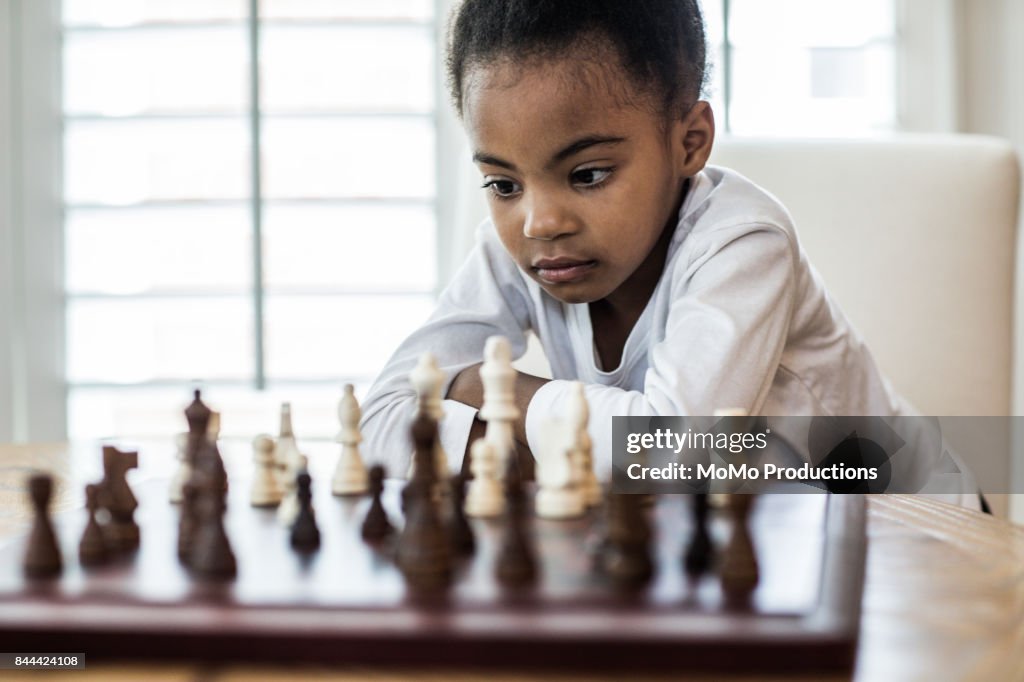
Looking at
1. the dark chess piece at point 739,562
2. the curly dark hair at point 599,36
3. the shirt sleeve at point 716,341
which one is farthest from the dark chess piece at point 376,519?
the curly dark hair at point 599,36

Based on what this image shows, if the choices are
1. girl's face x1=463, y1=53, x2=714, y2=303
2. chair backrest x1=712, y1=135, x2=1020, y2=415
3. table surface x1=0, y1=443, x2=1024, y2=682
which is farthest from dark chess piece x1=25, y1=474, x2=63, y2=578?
chair backrest x1=712, y1=135, x2=1020, y2=415

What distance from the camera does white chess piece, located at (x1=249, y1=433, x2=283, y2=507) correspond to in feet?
3.18

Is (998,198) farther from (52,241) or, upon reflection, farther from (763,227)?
(52,241)

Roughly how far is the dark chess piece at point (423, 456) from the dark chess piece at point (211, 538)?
0.13 metres

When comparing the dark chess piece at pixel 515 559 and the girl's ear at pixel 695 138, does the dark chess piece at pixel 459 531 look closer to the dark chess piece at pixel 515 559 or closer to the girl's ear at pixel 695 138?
the dark chess piece at pixel 515 559

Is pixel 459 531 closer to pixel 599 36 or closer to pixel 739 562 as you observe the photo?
pixel 739 562

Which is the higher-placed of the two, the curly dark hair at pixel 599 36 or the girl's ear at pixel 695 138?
the curly dark hair at pixel 599 36

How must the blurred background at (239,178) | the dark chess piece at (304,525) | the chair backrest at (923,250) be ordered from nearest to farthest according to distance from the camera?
the dark chess piece at (304,525) → the chair backrest at (923,250) → the blurred background at (239,178)

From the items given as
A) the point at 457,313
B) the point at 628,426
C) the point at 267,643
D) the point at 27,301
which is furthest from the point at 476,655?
the point at 27,301

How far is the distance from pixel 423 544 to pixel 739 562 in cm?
20

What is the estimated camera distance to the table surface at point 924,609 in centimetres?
57

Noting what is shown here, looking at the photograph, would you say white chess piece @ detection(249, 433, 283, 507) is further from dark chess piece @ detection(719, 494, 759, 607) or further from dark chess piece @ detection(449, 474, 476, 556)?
dark chess piece @ detection(719, 494, 759, 607)

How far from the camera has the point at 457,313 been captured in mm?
1548

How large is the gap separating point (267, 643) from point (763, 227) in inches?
36.8
